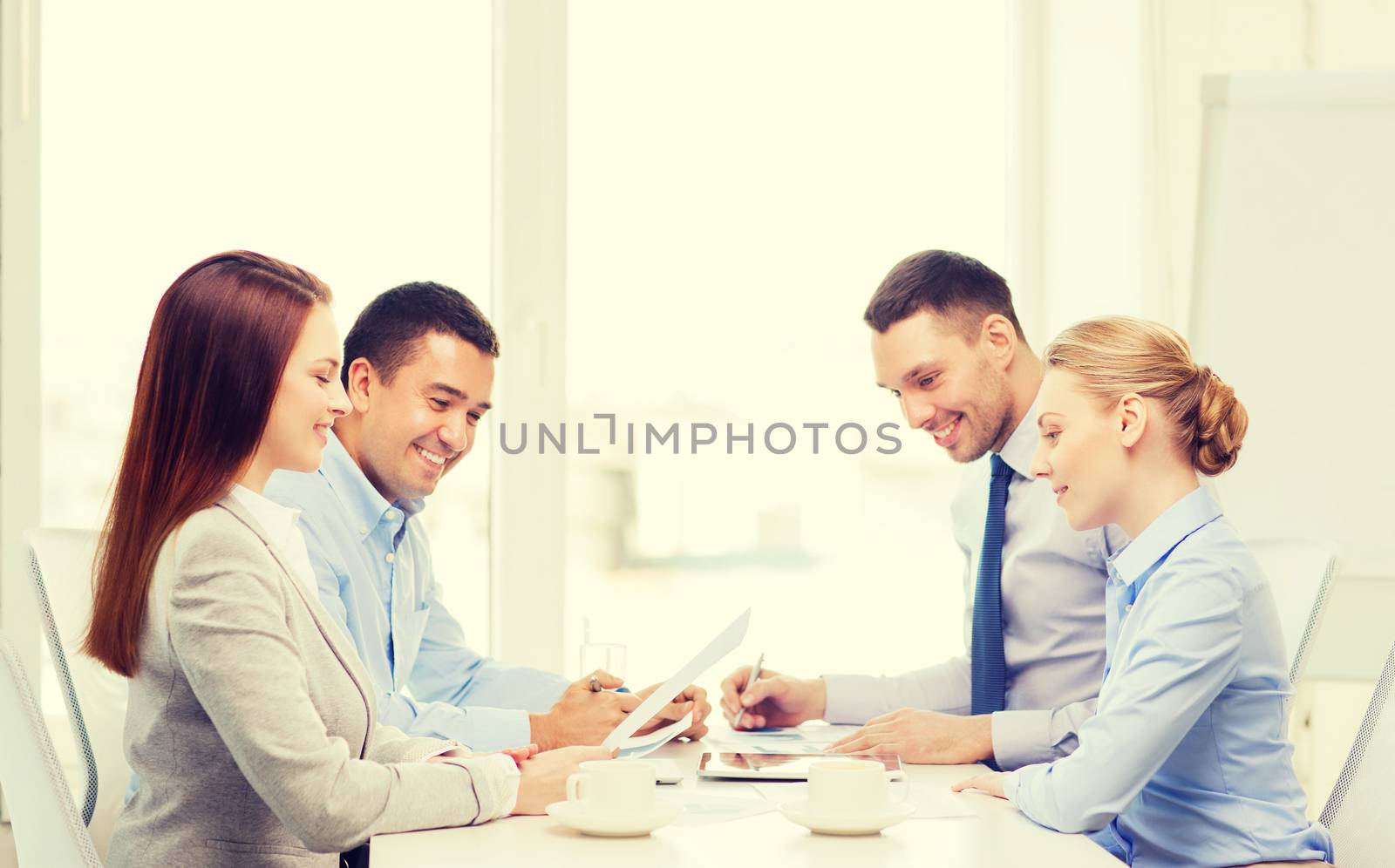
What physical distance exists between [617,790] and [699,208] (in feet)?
6.40

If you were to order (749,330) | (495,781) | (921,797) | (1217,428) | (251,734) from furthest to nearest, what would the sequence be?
(749,330) < (1217,428) < (921,797) < (495,781) < (251,734)

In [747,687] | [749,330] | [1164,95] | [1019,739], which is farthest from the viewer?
[749,330]

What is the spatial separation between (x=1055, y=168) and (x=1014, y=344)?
3.22 ft

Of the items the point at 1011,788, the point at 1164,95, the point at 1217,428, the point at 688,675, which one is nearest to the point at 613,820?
the point at 688,675

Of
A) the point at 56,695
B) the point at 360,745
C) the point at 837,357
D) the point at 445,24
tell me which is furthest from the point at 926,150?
the point at 56,695

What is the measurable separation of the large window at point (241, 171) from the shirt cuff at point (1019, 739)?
1517mm

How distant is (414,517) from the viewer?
228cm

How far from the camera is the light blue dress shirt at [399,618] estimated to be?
1861mm

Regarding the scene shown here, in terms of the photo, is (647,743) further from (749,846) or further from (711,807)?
(749,846)

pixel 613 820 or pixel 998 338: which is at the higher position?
→ pixel 998 338

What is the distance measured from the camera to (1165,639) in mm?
1424

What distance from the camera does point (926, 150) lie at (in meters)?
3.09

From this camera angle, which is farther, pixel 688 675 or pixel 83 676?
pixel 83 676

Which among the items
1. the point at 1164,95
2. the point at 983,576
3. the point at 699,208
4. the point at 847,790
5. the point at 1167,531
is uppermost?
the point at 1164,95
